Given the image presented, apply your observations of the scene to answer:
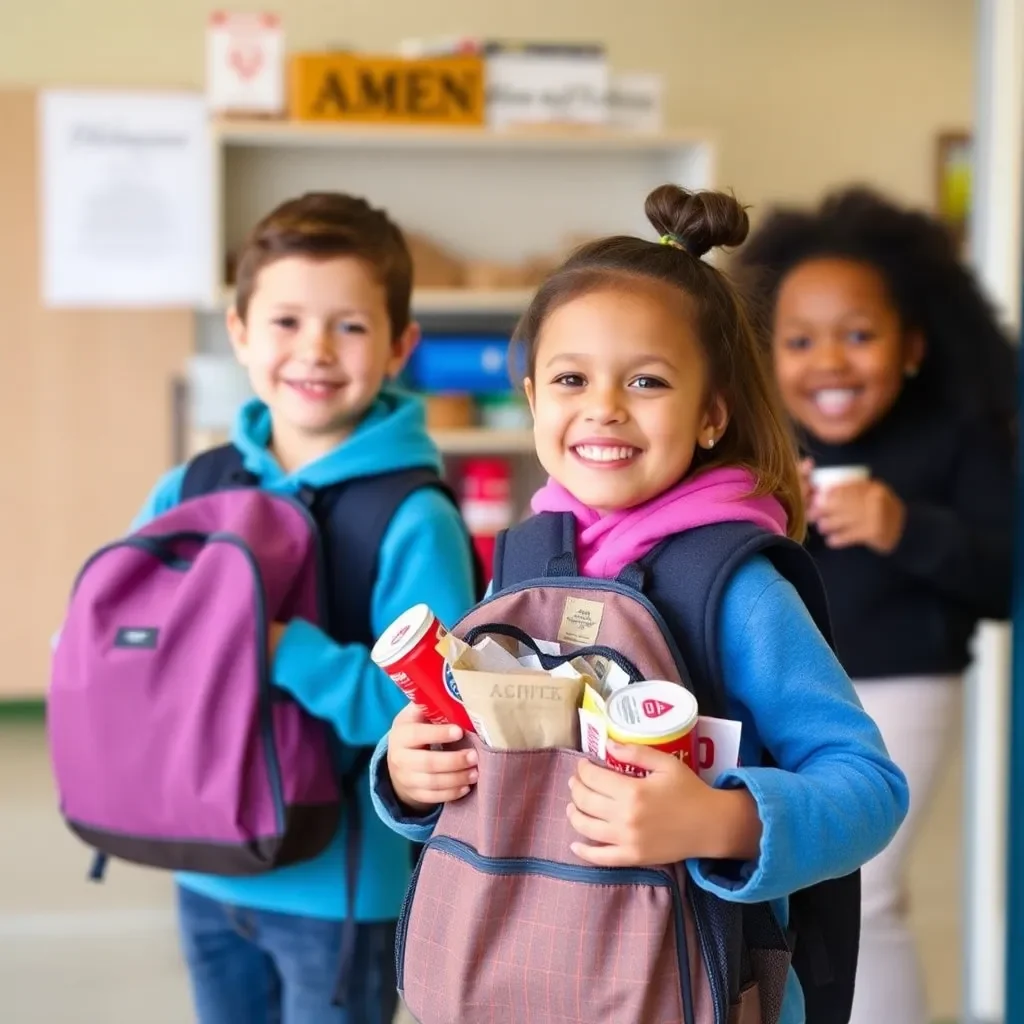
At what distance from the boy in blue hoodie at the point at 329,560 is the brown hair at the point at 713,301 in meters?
0.37

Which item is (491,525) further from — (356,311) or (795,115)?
(356,311)

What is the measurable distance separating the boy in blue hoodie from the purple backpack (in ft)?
0.13

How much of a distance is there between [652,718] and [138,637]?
2.17ft

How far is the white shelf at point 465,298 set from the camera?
12.7 feet

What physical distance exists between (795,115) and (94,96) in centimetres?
232

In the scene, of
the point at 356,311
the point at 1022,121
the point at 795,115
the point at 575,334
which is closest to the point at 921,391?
the point at 1022,121

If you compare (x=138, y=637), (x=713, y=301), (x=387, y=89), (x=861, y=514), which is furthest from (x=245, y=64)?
(x=713, y=301)

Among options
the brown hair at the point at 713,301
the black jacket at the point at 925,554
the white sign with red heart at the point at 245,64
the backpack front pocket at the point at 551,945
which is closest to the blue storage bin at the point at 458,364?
the white sign with red heart at the point at 245,64

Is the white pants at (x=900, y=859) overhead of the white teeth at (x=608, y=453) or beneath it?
beneath

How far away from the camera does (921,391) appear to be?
1880 millimetres

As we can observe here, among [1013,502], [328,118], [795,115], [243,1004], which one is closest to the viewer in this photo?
[243,1004]

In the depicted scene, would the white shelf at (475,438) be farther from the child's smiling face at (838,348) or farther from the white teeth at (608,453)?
the white teeth at (608,453)

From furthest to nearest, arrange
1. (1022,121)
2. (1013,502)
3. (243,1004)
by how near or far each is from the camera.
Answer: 1. (1022,121)
2. (1013,502)
3. (243,1004)

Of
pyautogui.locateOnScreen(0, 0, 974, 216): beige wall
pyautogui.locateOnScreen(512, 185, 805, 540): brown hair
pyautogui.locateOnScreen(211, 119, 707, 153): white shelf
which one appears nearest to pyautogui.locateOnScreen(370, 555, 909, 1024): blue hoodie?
pyautogui.locateOnScreen(512, 185, 805, 540): brown hair
